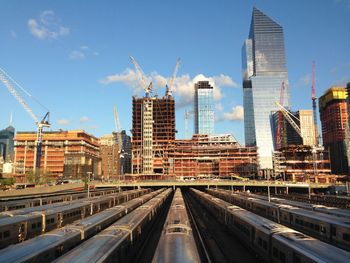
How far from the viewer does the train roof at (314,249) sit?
16.1 meters

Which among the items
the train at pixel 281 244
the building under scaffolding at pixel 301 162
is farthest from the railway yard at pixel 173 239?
the building under scaffolding at pixel 301 162

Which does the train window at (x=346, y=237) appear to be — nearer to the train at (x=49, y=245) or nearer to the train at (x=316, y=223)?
the train at (x=316, y=223)

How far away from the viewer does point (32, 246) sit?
727 inches

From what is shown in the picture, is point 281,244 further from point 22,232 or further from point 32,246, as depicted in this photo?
point 22,232

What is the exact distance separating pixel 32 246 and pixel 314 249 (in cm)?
1666

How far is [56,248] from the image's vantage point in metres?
19.4

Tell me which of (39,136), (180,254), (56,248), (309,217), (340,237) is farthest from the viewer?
(39,136)

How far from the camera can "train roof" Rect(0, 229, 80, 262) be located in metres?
16.2

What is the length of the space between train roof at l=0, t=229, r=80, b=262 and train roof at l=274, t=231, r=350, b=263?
14.9 metres

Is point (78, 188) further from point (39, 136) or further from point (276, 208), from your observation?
point (276, 208)

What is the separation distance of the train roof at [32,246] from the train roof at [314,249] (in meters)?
14.9

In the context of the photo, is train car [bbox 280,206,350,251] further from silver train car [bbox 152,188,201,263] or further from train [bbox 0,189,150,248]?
train [bbox 0,189,150,248]

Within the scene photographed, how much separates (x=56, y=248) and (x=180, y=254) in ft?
27.2

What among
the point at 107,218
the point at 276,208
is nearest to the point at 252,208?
the point at 276,208
